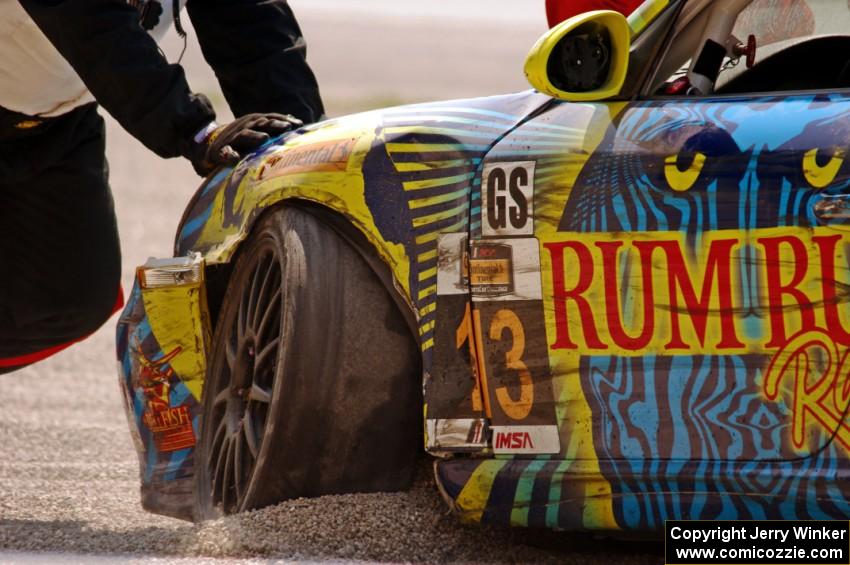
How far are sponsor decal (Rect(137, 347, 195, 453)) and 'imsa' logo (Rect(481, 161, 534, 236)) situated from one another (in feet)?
4.33

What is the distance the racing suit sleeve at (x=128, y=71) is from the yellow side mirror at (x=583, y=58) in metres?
1.54

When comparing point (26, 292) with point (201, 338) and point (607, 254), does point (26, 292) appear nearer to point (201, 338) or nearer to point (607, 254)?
point (201, 338)

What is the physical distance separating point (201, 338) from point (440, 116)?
44.1 inches

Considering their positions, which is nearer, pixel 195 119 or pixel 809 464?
pixel 809 464

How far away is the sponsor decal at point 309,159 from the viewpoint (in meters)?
4.08

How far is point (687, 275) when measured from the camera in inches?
138

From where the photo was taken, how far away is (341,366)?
3.96 metres

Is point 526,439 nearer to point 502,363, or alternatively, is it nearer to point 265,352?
point 502,363

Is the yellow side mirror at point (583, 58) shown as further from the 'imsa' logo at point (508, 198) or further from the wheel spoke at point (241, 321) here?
the wheel spoke at point (241, 321)

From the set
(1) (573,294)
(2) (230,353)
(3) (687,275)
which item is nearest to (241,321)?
(2) (230,353)

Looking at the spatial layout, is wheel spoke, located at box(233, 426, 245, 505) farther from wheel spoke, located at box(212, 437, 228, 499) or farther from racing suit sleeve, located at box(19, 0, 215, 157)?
racing suit sleeve, located at box(19, 0, 215, 157)

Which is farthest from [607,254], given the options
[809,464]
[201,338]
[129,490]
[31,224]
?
[31,224]

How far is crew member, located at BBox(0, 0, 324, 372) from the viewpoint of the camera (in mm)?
5586

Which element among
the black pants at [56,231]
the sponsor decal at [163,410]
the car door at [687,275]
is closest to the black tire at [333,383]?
the car door at [687,275]
